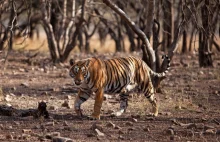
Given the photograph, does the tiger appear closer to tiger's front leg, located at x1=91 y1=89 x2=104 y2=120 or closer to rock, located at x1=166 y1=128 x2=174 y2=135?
tiger's front leg, located at x1=91 y1=89 x2=104 y2=120

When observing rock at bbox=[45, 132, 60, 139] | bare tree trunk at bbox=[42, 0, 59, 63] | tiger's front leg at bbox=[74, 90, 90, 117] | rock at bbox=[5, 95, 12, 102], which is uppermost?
bare tree trunk at bbox=[42, 0, 59, 63]

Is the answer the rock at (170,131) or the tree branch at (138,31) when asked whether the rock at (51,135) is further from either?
the tree branch at (138,31)

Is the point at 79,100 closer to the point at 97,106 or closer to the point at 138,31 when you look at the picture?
the point at 97,106

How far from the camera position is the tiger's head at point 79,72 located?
9.28 meters

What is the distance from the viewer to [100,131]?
8320 millimetres

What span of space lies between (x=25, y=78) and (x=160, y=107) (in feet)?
17.7

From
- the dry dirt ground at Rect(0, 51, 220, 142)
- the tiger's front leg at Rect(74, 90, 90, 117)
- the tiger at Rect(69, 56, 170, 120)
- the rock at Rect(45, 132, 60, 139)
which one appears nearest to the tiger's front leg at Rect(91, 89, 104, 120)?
the tiger at Rect(69, 56, 170, 120)

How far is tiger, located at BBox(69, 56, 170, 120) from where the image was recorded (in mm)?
9422

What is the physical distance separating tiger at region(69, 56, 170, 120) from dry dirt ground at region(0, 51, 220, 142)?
11.1 inches

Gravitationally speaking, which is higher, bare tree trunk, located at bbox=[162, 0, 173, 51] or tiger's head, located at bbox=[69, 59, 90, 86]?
bare tree trunk, located at bbox=[162, 0, 173, 51]

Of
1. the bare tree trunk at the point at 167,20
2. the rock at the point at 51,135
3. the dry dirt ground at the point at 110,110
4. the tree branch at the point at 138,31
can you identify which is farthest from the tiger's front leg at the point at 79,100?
the bare tree trunk at the point at 167,20

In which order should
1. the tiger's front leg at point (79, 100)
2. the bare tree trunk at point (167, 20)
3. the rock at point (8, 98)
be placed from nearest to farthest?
the tiger's front leg at point (79, 100) < the rock at point (8, 98) < the bare tree trunk at point (167, 20)

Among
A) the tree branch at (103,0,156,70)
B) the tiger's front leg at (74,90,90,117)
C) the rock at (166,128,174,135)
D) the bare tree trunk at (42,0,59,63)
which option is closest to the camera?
the rock at (166,128,174,135)

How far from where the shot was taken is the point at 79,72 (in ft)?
30.6
